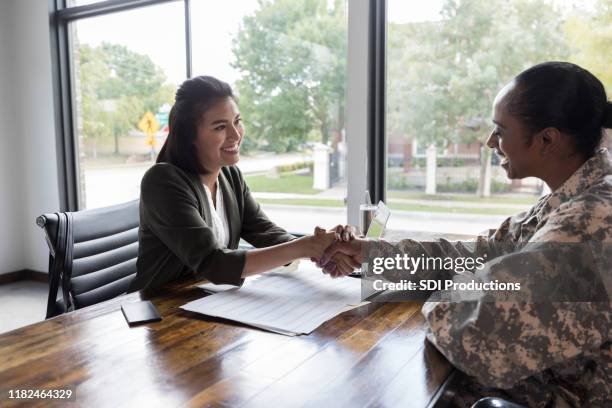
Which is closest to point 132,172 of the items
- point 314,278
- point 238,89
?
point 238,89

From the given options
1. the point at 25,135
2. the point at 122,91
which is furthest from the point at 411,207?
the point at 25,135

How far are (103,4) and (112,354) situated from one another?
123 inches

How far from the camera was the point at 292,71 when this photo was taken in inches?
109

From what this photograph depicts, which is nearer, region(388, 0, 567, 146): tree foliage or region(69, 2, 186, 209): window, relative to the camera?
region(388, 0, 567, 146): tree foliage

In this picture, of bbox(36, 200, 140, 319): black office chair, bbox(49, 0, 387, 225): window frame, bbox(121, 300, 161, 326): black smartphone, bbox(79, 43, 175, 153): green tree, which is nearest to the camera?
bbox(121, 300, 161, 326): black smartphone

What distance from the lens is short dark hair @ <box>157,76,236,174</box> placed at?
5.52 feet

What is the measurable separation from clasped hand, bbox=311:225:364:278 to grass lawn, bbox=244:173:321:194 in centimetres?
127

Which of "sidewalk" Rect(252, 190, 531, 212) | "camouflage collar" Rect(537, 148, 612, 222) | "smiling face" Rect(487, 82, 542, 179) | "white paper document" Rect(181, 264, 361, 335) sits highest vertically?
"smiling face" Rect(487, 82, 542, 179)

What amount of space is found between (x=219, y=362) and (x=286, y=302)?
1.19ft

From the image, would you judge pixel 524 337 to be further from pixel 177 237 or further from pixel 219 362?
pixel 177 237

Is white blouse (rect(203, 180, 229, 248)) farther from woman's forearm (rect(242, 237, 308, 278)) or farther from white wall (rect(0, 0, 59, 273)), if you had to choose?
white wall (rect(0, 0, 59, 273))

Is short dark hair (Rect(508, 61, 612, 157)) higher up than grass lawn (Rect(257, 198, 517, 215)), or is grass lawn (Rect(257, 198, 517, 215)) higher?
short dark hair (Rect(508, 61, 612, 157))

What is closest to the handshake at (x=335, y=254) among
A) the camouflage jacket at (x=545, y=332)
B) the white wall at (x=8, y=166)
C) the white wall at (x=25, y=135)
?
the camouflage jacket at (x=545, y=332)

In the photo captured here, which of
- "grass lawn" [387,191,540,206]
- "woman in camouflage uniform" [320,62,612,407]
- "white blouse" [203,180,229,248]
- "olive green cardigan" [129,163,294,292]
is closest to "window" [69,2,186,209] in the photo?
"grass lawn" [387,191,540,206]
